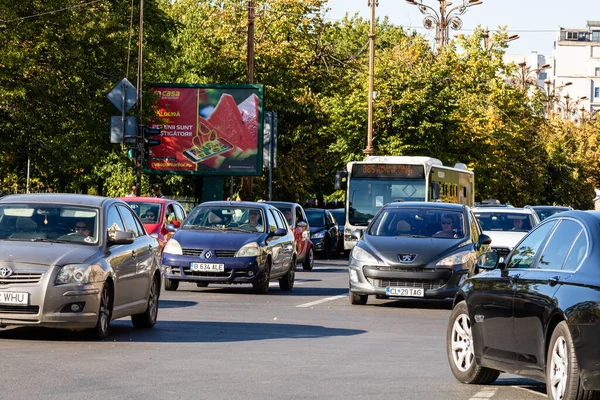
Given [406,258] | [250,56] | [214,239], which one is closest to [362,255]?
[406,258]

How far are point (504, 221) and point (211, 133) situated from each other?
19559 millimetres

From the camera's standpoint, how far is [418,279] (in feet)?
66.6

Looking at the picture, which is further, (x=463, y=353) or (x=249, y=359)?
(x=249, y=359)

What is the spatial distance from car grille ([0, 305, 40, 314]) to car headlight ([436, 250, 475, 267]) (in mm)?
8464

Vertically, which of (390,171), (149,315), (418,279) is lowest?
Answer: (149,315)

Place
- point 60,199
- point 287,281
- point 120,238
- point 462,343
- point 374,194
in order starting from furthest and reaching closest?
point 374,194, point 287,281, point 60,199, point 120,238, point 462,343

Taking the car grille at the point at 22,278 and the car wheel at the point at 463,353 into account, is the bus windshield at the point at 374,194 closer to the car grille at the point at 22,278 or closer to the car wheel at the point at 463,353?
the car grille at the point at 22,278

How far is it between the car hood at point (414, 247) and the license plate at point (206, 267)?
2562 millimetres

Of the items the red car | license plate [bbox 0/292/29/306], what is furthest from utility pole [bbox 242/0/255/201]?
license plate [bbox 0/292/29/306]

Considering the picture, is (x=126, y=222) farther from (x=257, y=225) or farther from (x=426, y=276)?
(x=257, y=225)

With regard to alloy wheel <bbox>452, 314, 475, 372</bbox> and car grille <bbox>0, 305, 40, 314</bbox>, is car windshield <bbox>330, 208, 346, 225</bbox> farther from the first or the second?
alloy wheel <bbox>452, 314, 475, 372</bbox>

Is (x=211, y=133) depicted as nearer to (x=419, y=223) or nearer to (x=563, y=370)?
(x=419, y=223)

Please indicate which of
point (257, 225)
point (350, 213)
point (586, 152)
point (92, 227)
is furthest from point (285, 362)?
point (586, 152)

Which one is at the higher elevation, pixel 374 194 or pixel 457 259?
pixel 374 194
